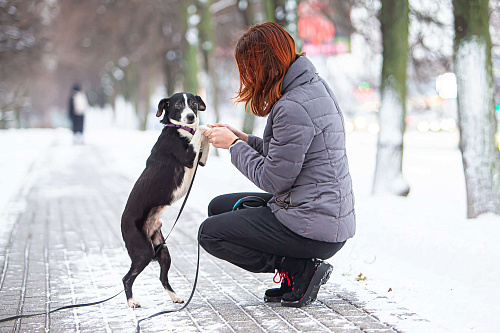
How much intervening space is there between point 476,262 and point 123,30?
2679 cm

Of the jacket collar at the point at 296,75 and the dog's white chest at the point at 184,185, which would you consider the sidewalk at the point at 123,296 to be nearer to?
the dog's white chest at the point at 184,185

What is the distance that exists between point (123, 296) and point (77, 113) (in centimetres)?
2015

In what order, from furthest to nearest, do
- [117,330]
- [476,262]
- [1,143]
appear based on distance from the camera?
[1,143]
[476,262]
[117,330]

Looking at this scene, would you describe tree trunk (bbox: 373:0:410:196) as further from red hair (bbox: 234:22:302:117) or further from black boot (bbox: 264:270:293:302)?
red hair (bbox: 234:22:302:117)

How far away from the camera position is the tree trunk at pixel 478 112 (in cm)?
726

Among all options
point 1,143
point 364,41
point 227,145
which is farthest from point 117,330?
point 1,143

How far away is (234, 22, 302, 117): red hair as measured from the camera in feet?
14.2

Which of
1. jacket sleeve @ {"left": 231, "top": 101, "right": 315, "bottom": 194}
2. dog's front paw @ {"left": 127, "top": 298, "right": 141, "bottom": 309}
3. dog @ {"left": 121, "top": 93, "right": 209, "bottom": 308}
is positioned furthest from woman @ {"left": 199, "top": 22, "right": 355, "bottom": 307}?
dog's front paw @ {"left": 127, "top": 298, "right": 141, "bottom": 309}

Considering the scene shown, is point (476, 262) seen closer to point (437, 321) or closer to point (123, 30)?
point (437, 321)

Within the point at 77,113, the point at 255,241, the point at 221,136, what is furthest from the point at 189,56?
the point at 255,241

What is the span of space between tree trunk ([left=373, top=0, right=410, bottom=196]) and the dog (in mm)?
5688

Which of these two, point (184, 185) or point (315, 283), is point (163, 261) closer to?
point (184, 185)

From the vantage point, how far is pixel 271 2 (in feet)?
44.1

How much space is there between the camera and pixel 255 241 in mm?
4445
